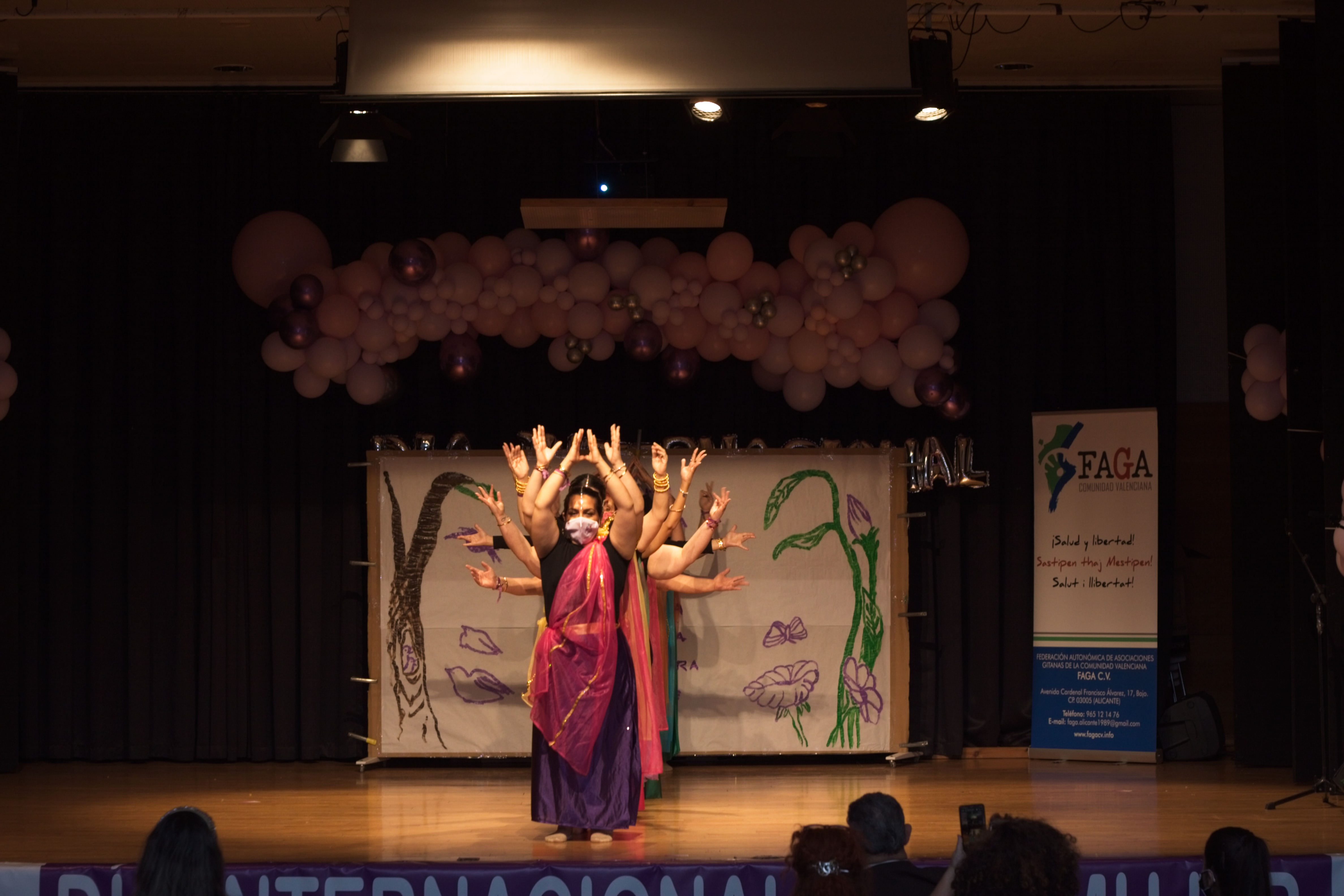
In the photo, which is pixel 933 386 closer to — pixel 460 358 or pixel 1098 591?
pixel 1098 591

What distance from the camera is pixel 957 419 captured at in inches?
286

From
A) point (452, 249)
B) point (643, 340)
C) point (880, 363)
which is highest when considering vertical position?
point (452, 249)

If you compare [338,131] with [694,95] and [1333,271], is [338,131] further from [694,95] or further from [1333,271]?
[1333,271]

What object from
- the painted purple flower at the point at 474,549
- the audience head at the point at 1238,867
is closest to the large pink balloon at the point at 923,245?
the painted purple flower at the point at 474,549

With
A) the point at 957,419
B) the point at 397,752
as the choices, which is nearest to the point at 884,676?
the point at 957,419

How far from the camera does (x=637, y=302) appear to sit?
686 centimetres

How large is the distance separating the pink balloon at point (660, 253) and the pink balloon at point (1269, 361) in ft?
8.74

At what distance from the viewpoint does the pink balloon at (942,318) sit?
22.8ft

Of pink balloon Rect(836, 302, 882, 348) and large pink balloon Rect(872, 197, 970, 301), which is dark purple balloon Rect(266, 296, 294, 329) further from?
large pink balloon Rect(872, 197, 970, 301)

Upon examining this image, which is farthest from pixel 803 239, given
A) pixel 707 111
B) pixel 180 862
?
pixel 180 862

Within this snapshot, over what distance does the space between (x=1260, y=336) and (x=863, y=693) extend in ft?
8.00

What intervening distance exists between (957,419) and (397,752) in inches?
123

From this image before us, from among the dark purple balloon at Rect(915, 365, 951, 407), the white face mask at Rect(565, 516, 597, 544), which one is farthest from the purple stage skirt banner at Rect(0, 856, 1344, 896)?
the dark purple balloon at Rect(915, 365, 951, 407)

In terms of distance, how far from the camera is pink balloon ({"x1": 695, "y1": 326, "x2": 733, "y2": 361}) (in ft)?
22.7
